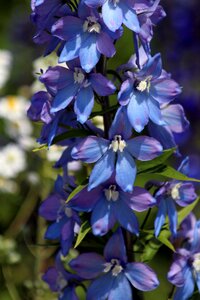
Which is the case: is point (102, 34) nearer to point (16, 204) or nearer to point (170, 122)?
point (170, 122)

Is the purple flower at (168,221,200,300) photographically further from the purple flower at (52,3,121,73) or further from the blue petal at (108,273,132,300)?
the purple flower at (52,3,121,73)

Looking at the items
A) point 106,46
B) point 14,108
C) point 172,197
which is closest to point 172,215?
point 172,197

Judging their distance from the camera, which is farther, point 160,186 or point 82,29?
point 160,186

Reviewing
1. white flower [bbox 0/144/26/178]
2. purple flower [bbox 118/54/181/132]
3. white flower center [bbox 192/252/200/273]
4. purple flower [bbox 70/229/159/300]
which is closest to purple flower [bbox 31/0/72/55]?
purple flower [bbox 118/54/181/132]

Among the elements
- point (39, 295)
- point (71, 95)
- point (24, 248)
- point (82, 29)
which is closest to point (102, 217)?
point (71, 95)

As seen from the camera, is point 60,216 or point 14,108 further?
point 14,108

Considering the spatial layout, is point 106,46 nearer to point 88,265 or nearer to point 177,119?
point 177,119

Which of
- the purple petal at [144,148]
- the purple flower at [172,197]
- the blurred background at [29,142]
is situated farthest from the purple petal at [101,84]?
the blurred background at [29,142]
